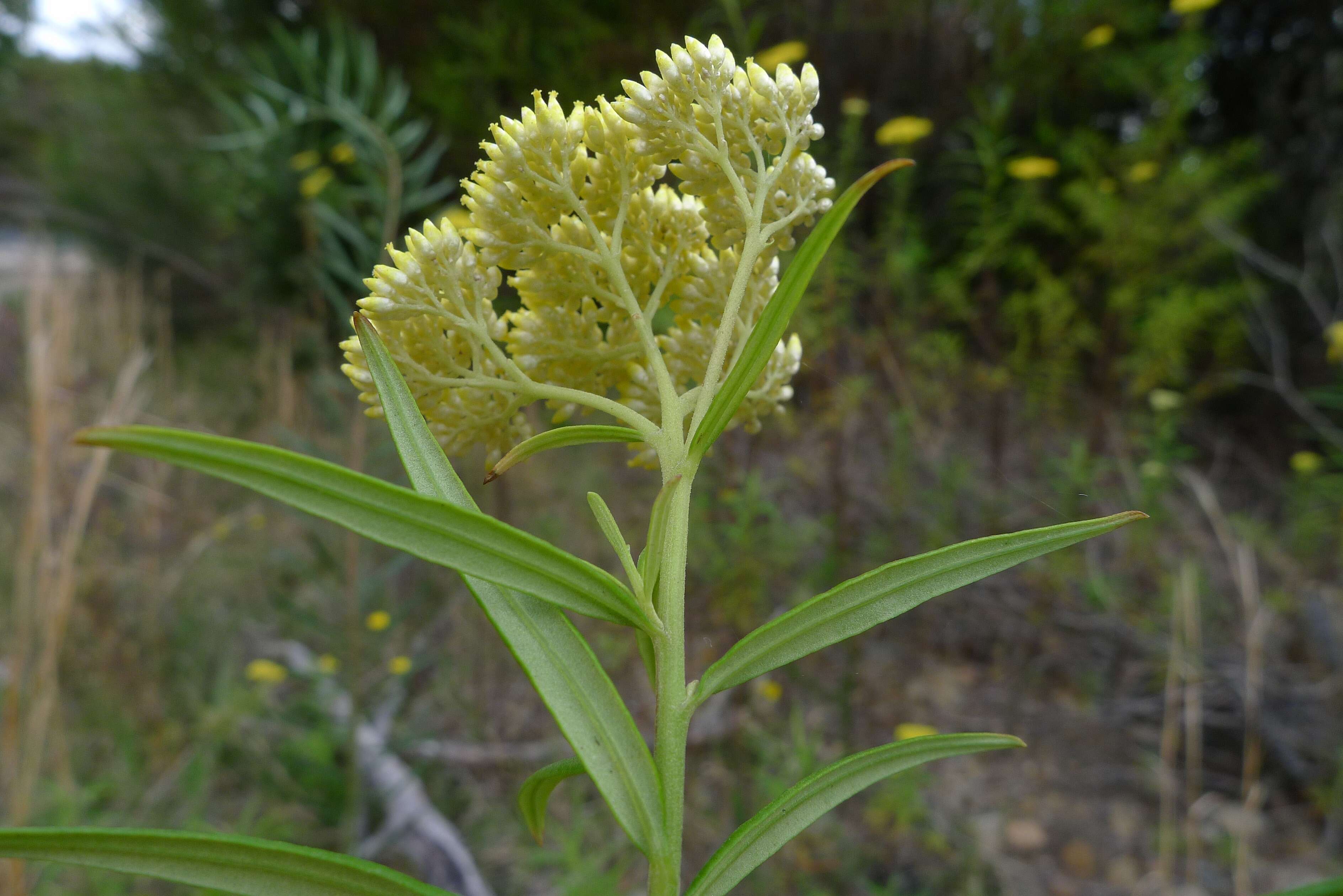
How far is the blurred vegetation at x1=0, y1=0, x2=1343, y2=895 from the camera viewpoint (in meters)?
1.41

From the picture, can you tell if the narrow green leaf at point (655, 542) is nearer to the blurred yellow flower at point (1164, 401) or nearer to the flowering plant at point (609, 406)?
the flowering plant at point (609, 406)

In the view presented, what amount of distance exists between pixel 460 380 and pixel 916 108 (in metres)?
2.67

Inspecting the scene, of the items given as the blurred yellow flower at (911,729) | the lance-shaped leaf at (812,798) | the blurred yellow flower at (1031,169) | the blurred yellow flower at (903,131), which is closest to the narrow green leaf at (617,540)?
the lance-shaped leaf at (812,798)

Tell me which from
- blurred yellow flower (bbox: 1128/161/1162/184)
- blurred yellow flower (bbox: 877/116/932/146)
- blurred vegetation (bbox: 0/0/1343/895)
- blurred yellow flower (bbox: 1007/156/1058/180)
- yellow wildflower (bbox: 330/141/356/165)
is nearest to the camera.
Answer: blurred vegetation (bbox: 0/0/1343/895)

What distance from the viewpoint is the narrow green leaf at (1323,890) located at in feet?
0.81

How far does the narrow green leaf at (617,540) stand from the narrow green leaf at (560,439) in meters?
0.03

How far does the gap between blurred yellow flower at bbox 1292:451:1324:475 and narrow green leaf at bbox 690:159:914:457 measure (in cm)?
211

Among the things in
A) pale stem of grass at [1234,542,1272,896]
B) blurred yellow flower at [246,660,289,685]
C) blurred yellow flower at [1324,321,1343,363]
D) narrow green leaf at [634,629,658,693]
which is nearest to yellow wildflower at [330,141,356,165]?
blurred yellow flower at [246,660,289,685]

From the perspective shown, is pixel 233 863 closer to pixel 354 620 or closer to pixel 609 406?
pixel 609 406

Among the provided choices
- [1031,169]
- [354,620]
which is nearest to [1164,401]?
[1031,169]

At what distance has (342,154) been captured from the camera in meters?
1.70

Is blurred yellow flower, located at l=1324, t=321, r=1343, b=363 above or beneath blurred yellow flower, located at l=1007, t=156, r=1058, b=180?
beneath

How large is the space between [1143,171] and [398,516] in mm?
2608

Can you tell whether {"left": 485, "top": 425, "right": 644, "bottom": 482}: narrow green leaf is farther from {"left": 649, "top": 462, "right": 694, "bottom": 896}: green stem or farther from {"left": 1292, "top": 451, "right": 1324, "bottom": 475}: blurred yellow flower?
{"left": 1292, "top": 451, "right": 1324, "bottom": 475}: blurred yellow flower
